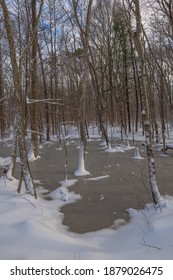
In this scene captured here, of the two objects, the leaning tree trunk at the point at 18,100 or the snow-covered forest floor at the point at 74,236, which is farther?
the leaning tree trunk at the point at 18,100

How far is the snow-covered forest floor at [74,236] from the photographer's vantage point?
3.77 metres

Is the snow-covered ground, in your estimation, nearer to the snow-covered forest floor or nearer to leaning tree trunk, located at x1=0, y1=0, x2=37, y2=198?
the snow-covered forest floor

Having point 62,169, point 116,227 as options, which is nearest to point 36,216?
point 116,227

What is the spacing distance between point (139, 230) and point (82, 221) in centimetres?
117

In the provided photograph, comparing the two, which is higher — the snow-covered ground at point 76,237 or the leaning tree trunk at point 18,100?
the leaning tree trunk at point 18,100

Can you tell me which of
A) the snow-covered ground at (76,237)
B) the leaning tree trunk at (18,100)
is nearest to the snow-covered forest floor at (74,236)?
the snow-covered ground at (76,237)

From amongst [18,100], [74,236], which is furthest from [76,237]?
[18,100]

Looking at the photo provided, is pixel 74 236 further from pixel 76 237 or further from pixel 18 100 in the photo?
pixel 18 100

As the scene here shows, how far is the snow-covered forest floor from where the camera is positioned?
3.77 meters

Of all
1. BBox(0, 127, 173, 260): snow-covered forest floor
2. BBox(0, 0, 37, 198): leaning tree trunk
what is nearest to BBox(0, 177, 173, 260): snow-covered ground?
BBox(0, 127, 173, 260): snow-covered forest floor

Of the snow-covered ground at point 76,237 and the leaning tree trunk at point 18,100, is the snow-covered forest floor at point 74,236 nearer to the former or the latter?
the snow-covered ground at point 76,237

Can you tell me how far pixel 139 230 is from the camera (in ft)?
15.9

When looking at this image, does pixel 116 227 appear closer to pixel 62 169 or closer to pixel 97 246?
pixel 97 246

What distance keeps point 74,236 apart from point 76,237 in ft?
0.19
